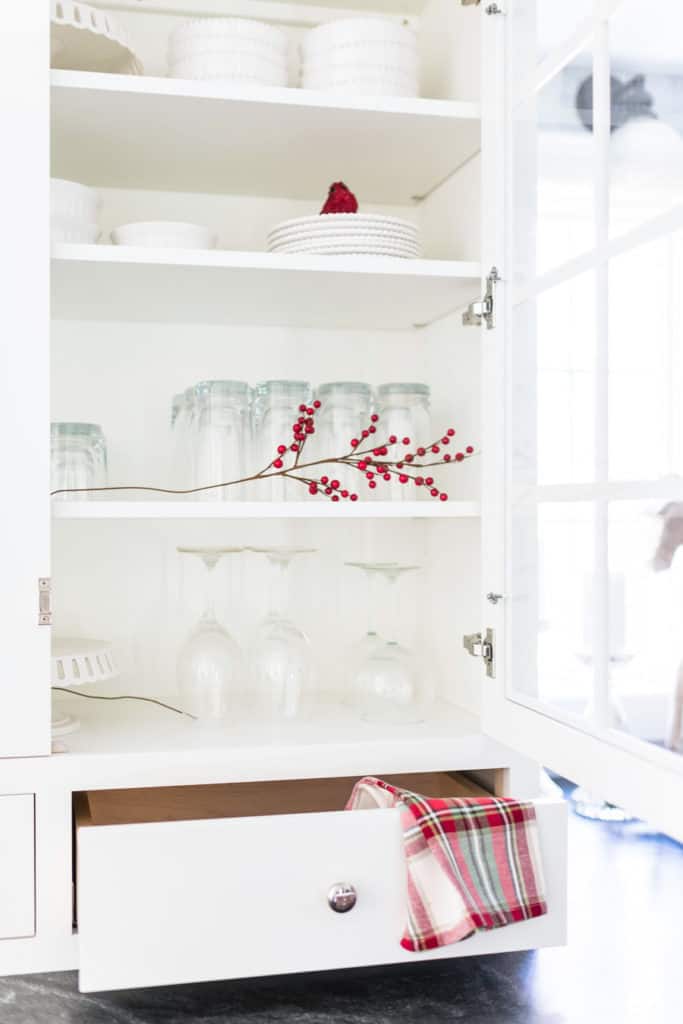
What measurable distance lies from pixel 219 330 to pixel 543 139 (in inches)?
28.2

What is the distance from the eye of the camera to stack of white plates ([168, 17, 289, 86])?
155 cm

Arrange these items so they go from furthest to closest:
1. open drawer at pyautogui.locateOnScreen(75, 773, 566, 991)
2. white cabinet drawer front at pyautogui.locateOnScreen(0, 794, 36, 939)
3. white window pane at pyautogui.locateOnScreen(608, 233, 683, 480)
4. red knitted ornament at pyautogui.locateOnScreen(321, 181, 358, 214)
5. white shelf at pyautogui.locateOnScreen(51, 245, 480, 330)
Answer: red knitted ornament at pyautogui.locateOnScreen(321, 181, 358, 214)
white shelf at pyautogui.locateOnScreen(51, 245, 480, 330)
white cabinet drawer front at pyautogui.locateOnScreen(0, 794, 36, 939)
open drawer at pyautogui.locateOnScreen(75, 773, 566, 991)
white window pane at pyautogui.locateOnScreen(608, 233, 683, 480)

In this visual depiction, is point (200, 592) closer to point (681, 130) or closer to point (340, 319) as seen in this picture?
point (340, 319)

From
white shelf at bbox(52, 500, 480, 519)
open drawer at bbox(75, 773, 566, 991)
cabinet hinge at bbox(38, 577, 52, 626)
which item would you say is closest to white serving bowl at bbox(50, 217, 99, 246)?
white shelf at bbox(52, 500, 480, 519)

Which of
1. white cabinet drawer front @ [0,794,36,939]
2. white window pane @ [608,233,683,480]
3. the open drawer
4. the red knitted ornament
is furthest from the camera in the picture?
the red knitted ornament

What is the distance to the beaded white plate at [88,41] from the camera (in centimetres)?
150

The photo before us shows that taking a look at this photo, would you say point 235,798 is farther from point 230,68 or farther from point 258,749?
point 230,68

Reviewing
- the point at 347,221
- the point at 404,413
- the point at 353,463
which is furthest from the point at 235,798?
the point at 347,221

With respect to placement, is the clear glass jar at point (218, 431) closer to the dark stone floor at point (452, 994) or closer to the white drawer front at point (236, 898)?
the white drawer front at point (236, 898)

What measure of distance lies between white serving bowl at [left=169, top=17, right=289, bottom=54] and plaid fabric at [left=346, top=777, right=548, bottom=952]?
1053 mm

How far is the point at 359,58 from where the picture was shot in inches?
62.4

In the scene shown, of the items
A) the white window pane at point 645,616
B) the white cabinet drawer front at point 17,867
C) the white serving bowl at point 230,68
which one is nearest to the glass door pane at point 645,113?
the white window pane at point 645,616

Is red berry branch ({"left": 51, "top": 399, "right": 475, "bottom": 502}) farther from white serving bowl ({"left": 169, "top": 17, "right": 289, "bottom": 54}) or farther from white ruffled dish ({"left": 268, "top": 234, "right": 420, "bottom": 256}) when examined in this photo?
white serving bowl ({"left": 169, "top": 17, "right": 289, "bottom": 54})

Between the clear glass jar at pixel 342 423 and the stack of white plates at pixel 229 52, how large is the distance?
456 mm
